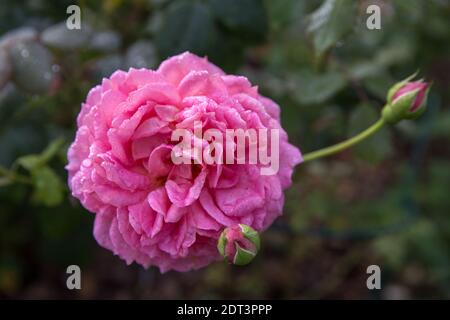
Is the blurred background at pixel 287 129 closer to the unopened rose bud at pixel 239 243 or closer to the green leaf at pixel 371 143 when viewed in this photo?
the green leaf at pixel 371 143

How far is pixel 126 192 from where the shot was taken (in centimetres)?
70

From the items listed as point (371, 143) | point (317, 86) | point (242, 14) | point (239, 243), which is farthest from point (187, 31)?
point (239, 243)

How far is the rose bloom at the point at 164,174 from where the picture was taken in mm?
693

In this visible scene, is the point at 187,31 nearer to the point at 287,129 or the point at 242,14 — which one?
the point at 242,14

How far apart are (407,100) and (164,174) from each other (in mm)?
328

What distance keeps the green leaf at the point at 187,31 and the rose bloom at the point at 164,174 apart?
363 millimetres

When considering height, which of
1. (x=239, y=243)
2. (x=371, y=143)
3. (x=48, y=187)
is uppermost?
(x=371, y=143)

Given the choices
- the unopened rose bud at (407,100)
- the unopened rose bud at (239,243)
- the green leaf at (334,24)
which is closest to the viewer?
the unopened rose bud at (239,243)

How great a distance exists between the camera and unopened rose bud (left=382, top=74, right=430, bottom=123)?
80cm

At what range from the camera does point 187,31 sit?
3.61 ft

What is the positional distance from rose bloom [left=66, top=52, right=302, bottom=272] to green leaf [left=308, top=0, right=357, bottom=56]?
0.25 m

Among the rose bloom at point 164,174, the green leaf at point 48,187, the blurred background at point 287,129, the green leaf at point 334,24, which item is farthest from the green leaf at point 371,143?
the green leaf at point 48,187

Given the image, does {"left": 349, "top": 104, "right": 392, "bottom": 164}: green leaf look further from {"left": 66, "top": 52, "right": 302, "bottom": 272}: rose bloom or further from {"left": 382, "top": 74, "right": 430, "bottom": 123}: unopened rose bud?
{"left": 66, "top": 52, "right": 302, "bottom": 272}: rose bloom

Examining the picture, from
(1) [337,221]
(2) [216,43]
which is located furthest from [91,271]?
(2) [216,43]
